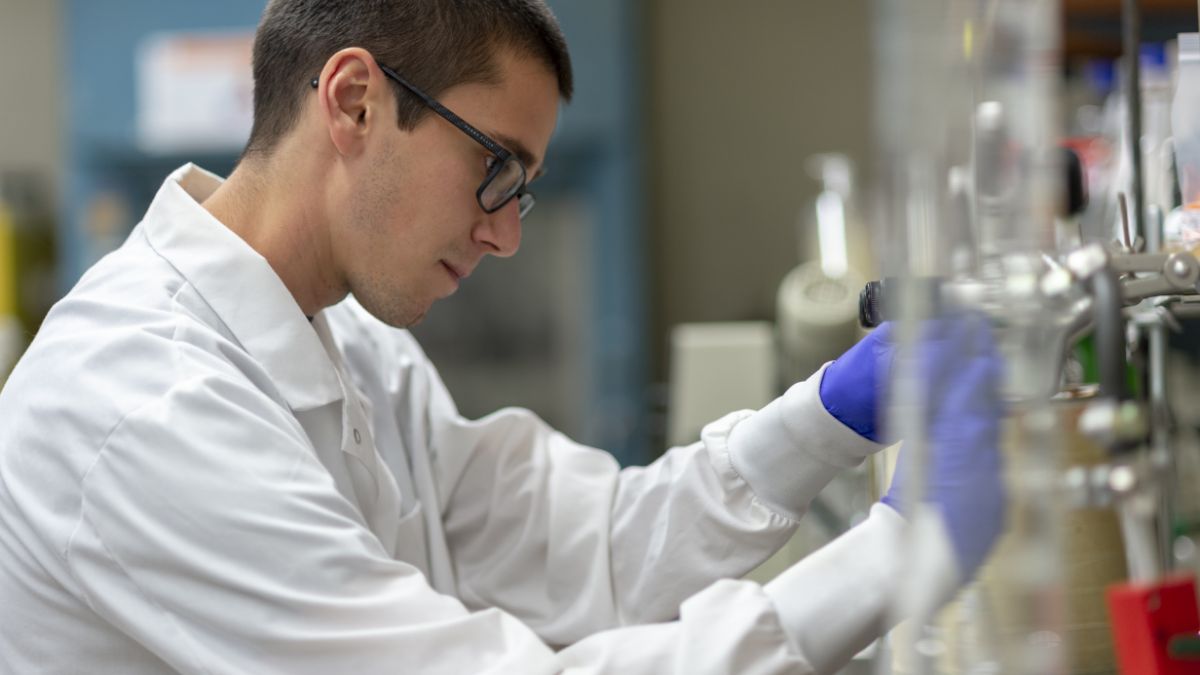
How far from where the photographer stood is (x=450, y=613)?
924 millimetres

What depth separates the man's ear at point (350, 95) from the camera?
3.75ft

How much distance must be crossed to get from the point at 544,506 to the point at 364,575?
0.44 metres

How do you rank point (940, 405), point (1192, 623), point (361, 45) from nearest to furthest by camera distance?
point (940, 405)
point (1192, 623)
point (361, 45)

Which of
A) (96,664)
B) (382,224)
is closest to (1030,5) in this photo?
(382,224)

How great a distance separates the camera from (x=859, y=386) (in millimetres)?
1019

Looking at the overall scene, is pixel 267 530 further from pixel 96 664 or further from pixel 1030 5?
pixel 1030 5

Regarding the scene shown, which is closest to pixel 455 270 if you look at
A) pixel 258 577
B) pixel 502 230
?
pixel 502 230

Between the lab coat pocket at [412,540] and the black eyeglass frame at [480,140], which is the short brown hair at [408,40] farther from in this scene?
the lab coat pocket at [412,540]

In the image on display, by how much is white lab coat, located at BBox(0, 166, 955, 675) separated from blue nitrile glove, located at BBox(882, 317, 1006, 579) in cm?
30

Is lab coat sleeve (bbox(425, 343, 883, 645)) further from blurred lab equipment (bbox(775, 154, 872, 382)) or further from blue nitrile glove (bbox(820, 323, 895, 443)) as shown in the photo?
blurred lab equipment (bbox(775, 154, 872, 382))

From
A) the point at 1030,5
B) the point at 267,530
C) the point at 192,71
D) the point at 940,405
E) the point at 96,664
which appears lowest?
the point at 96,664

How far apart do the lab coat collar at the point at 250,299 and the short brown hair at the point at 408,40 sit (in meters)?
0.12

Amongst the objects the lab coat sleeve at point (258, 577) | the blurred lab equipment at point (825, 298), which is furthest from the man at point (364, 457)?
the blurred lab equipment at point (825, 298)

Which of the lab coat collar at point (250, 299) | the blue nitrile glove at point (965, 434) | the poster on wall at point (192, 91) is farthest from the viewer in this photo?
the poster on wall at point (192, 91)
